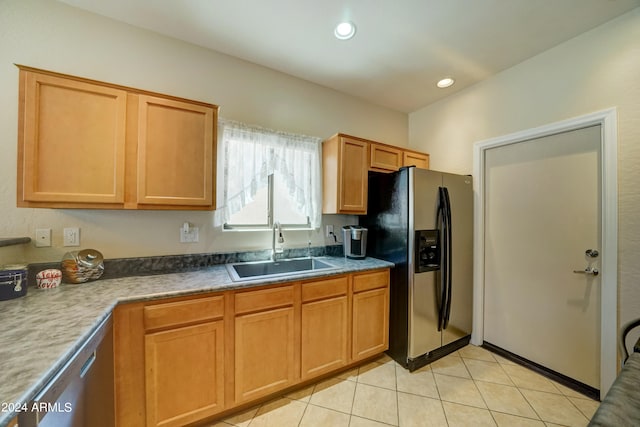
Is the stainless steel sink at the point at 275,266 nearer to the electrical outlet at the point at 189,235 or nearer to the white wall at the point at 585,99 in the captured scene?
the electrical outlet at the point at 189,235

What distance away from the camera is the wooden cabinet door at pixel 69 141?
1209mm

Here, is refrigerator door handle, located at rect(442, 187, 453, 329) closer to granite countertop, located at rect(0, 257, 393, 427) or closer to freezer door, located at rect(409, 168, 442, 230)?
freezer door, located at rect(409, 168, 442, 230)

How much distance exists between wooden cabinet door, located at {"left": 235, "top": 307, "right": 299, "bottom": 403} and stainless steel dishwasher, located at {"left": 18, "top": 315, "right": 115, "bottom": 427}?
0.62 m

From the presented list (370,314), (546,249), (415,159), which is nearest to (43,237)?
(370,314)

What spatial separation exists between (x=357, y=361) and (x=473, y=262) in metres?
1.57

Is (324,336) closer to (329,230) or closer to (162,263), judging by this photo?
(329,230)

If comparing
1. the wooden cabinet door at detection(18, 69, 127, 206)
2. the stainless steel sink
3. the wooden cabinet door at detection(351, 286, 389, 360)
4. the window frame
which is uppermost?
the wooden cabinet door at detection(18, 69, 127, 206)

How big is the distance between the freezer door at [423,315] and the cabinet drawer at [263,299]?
3.60ft

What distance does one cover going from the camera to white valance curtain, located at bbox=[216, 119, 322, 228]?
6.39 feet

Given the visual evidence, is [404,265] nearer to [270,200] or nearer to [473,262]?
[473,262]

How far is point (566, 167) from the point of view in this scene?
1.88m

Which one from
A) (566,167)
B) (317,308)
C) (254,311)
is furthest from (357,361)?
(566,167)

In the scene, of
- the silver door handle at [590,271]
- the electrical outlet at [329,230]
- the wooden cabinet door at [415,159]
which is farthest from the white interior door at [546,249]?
the electrical outlet at [329,230]

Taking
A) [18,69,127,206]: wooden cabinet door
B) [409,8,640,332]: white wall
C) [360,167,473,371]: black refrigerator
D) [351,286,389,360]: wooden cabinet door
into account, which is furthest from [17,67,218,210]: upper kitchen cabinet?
[409,8,640,332]: white wall
